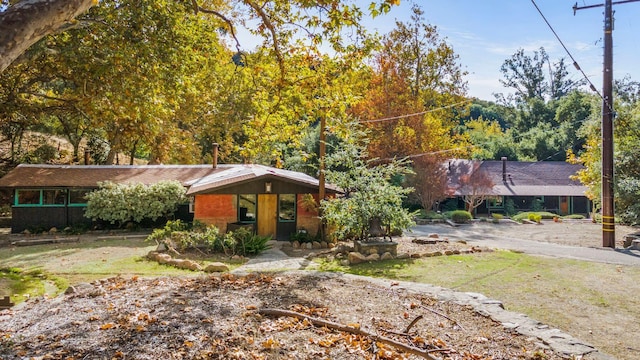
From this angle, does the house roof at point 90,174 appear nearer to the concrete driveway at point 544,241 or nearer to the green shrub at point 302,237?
the green shrub at point 302,237

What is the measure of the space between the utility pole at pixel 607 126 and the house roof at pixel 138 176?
9881 mm

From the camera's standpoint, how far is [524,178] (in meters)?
32.8

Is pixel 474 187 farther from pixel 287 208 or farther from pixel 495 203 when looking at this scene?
pixel 287 208

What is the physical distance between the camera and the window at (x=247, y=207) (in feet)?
52.0

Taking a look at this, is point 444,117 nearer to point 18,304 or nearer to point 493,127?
point 493,127

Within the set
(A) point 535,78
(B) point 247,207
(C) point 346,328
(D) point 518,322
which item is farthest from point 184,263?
(A) point 535,78

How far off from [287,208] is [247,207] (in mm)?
1617

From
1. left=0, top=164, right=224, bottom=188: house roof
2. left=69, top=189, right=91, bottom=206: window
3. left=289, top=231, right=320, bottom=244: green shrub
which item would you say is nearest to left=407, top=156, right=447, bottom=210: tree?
left=0, top=164, right=224, bottom=188: house roof

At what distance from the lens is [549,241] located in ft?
52.3

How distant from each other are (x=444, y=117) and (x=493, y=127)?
83.3 feet

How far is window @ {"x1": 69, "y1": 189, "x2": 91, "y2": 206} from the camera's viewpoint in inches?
724

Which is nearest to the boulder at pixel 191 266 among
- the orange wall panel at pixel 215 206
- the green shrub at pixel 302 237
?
the green shrub at pixel 302 237

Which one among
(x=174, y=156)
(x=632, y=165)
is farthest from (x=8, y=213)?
(x=632, y=165)

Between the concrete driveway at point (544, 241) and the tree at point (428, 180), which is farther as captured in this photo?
the tree at point (428, 180)
